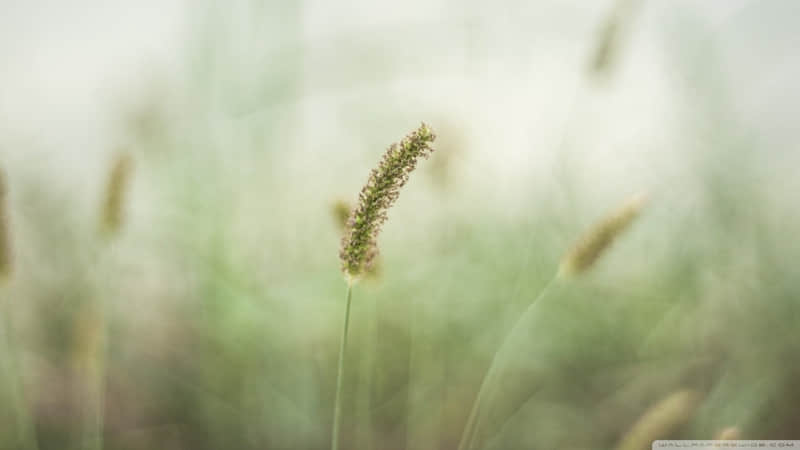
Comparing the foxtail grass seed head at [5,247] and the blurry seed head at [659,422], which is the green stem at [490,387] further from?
the foxtail grass seed head at [5,247]

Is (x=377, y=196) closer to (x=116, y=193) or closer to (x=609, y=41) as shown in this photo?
(x=116, y=193)

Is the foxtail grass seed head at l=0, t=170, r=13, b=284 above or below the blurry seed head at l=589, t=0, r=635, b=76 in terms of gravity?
below

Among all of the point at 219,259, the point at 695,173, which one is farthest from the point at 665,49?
the point at 219,259

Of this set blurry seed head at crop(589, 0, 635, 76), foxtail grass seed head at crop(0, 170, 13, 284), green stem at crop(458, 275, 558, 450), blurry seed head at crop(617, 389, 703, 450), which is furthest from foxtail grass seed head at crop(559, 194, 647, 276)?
foxtail grass seed head at crop(0, 170, 13, 284)

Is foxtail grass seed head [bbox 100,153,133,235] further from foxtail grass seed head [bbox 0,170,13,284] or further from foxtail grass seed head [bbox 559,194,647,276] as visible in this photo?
foxtail grass seed head [bbox 559,194,647,276]

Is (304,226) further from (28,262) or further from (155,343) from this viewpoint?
(28,262)

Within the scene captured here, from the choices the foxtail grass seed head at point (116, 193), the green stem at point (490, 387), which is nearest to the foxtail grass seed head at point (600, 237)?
the green stem at point (490, 387)
